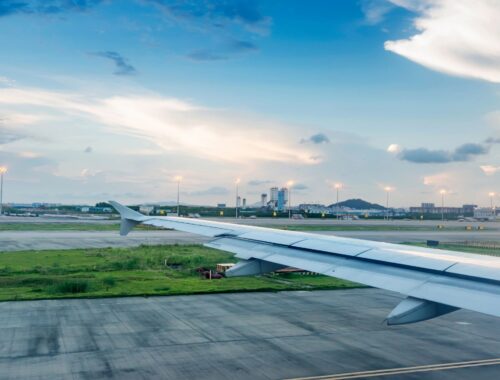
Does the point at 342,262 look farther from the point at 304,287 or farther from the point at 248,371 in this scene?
the point at 304,287

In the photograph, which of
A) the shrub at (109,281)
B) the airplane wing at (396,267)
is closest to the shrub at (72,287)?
the shrub at (109,281)

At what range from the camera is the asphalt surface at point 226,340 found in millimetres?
14172

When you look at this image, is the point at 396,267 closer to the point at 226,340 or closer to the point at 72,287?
the point at 226,340

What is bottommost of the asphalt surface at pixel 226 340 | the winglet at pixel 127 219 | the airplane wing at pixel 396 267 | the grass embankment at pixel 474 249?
the asphalt surface at pixel 226 340

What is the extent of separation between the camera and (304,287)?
29.4 m

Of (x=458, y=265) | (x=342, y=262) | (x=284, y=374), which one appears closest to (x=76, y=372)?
(x=284, y=374)

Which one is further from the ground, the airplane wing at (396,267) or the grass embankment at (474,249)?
the airplane wing at (396,267)

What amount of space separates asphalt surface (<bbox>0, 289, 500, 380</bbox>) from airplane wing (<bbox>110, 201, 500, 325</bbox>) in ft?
11.5

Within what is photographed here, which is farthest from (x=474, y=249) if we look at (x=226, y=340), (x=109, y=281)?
(x=226, y=340)

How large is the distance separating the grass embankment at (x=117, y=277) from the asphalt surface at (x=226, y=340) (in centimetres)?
255

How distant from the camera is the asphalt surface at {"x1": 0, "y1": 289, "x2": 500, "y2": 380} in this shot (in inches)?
558

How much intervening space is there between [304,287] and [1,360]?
1831 cm

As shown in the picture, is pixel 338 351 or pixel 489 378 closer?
pixel 489 378

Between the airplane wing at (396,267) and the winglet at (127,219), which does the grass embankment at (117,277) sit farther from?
the airplane wing at (396,267)
